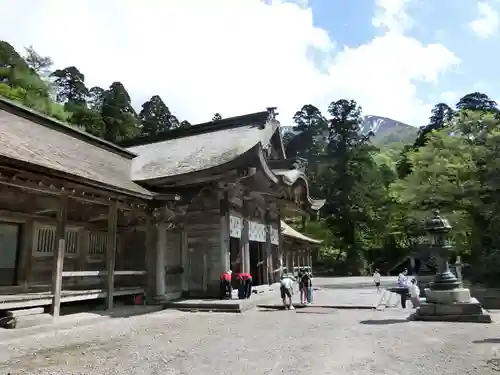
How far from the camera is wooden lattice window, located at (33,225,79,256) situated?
1345 cm

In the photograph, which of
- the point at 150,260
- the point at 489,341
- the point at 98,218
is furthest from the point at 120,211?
the point at 489,341

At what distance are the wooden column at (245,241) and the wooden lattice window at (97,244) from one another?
582 centimetres

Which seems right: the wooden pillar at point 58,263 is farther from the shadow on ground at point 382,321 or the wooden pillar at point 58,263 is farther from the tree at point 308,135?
the tree at point 308,135

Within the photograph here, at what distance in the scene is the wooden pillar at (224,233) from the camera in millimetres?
15070

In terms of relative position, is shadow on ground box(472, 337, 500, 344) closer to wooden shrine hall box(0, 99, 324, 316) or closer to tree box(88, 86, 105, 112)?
wooden shrine hall box(0, 99, 324, 316)

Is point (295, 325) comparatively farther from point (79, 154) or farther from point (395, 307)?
point (79, 154)

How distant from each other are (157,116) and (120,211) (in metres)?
60.0

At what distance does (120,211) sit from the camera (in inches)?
603

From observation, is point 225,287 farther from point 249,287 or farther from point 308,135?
point 308,135

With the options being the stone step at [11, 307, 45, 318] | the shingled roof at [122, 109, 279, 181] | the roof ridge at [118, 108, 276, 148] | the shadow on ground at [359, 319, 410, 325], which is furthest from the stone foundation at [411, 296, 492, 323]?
the roof ridge at [118, 108, 276, 148]

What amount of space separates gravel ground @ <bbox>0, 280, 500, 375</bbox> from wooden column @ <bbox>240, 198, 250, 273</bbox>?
5657 millimetres

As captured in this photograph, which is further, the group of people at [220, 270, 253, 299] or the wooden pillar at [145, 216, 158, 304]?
the group of people at [220, 270, 253, 299]

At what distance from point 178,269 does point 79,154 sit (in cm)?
571

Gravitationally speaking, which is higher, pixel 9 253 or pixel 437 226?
pixel 437 226
